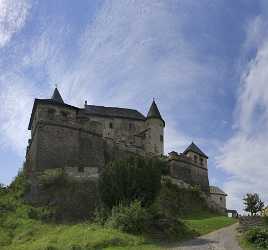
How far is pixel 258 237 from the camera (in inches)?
1231

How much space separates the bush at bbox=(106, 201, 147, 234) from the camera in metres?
33.1

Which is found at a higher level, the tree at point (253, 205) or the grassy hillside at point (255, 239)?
the tree at point (253, 205)

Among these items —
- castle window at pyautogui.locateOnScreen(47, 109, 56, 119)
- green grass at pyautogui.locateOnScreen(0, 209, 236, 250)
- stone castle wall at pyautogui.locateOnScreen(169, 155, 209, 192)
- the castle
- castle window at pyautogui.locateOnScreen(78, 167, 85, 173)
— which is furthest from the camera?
stone castle wall at pyautogui.locateOnScreen(169, 155, 209, 192)

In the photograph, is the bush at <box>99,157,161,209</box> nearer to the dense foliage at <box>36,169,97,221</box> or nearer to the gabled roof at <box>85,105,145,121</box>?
the dense foliage at <box>36,169,97,221</box>

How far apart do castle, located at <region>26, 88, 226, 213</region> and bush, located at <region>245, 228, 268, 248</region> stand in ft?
54.1

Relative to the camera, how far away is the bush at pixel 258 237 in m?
30.4

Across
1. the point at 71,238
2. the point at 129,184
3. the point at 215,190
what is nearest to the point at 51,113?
the point at 129,184

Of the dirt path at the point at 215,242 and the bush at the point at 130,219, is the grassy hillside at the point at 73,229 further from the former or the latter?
the dirt path at the point at 215,242

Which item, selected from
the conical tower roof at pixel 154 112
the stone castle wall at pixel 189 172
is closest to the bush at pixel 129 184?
the stone castle wall at pixel 189 172

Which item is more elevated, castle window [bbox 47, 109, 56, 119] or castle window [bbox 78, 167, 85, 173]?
castle window [bbox 47, 109, 56, 119]

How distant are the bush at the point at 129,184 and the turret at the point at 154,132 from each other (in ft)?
70.2

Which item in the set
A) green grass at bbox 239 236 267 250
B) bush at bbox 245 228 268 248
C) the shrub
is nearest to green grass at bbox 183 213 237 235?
green grass at bbox 239 236 267 250

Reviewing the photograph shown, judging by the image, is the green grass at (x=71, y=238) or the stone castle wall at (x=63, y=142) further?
the stone castle wall at (x=63, y=142)

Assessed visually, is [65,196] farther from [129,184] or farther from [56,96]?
[56,96]
